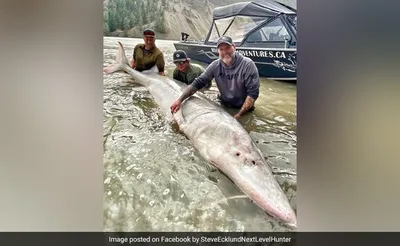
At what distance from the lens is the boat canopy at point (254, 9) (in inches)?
49.3

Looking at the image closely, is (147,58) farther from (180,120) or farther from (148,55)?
(180,120)

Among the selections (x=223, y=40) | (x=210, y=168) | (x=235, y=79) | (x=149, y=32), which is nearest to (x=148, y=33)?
(x=149, y=32)

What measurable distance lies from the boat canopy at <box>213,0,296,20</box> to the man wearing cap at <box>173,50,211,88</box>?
222mm

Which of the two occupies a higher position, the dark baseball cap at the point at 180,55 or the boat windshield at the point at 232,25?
the boat windshield at the point at 232,25

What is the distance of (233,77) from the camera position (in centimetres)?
129

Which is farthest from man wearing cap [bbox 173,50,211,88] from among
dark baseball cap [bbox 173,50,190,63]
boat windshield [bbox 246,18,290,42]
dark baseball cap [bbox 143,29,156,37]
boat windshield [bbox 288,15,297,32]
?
boat windshield [bbox 288,15,297,32]

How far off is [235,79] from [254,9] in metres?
0.32

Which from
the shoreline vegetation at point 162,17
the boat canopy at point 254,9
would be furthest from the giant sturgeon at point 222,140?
the boat canopy at point 254,9

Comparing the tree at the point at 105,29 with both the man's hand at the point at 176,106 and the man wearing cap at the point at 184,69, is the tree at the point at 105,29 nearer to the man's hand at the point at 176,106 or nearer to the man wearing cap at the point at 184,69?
the man wearing cap at the point at 184,69

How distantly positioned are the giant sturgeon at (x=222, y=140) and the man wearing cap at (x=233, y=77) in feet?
0.22

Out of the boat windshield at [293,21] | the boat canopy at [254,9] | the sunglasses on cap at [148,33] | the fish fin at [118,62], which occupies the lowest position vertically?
the fish fin at [118,62]

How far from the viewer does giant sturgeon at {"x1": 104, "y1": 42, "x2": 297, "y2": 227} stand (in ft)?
3.97
